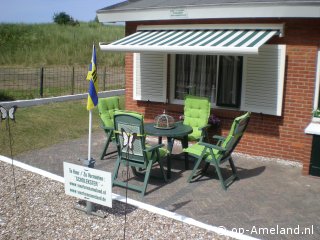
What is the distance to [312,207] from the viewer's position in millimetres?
6746

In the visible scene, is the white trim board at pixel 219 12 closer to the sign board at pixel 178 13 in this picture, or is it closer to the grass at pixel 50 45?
the sign board at pixel 178 13

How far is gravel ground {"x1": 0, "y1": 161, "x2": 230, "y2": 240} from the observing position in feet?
18.4

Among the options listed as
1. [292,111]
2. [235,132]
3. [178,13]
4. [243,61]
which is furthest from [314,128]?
[178,13]

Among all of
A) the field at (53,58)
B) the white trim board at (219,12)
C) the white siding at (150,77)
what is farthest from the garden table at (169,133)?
the field at (53,58)

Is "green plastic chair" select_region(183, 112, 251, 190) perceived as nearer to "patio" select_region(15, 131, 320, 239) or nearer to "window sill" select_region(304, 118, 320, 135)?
"patio" select_region(15, 131, 320, 239)

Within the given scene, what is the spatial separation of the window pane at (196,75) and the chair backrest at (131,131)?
4073mm

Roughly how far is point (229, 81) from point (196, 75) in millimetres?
1063

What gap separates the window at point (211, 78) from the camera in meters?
10.1

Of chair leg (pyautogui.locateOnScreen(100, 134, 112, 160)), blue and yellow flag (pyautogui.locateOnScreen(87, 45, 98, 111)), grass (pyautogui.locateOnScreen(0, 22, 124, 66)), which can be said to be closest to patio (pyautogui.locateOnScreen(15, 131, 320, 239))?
chair leg (pyautogui.locateOnScreen(100, 134, 112, 160))

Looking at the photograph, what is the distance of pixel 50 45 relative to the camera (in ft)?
119

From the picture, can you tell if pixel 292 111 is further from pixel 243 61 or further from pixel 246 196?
pixel 246 196

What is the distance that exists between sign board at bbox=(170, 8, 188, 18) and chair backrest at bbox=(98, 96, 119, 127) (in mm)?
2651

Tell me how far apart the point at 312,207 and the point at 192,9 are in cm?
546

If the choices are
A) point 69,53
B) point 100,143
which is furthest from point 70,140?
point 69,53
